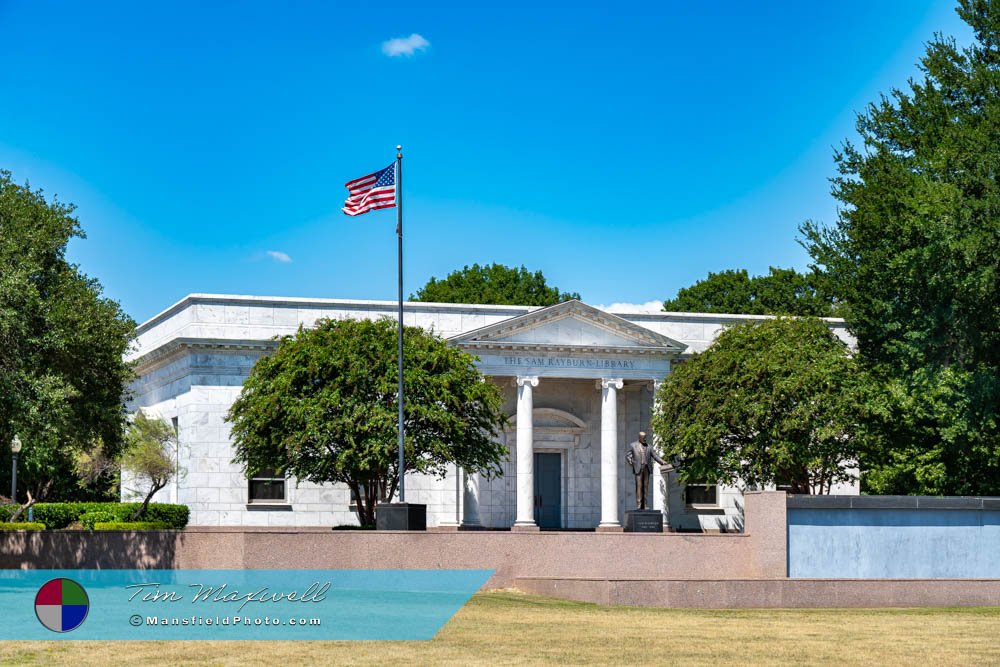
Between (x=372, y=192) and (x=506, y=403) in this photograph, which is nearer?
(x=372, y=192)

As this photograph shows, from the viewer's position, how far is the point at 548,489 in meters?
56.0

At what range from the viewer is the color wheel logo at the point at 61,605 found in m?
19.5

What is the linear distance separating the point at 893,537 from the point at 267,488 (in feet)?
94.7

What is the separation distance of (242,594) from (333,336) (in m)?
20.0

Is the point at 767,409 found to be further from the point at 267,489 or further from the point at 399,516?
the point at 267,489

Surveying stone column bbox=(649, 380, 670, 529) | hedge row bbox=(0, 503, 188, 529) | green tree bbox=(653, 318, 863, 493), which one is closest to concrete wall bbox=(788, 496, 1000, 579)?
green tree bbox=(653, 318, 863, 493)

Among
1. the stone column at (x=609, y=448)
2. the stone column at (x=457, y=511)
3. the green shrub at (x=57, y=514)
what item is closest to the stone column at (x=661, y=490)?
the stone column at (x=609, y=448)

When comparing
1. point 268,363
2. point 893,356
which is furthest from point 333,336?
point 893,356

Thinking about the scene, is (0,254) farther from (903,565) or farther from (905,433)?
(905,433)

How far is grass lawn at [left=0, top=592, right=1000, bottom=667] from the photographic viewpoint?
682 inches

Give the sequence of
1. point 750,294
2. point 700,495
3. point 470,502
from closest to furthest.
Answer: point 470,502
point 700,495
point 750,294

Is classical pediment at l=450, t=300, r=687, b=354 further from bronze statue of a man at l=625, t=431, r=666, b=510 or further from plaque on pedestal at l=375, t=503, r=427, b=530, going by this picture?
plaque on pedestal at l=375, t=503, r=427, b=530

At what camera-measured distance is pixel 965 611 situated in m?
26.2

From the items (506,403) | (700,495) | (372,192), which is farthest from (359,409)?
(700,495)
